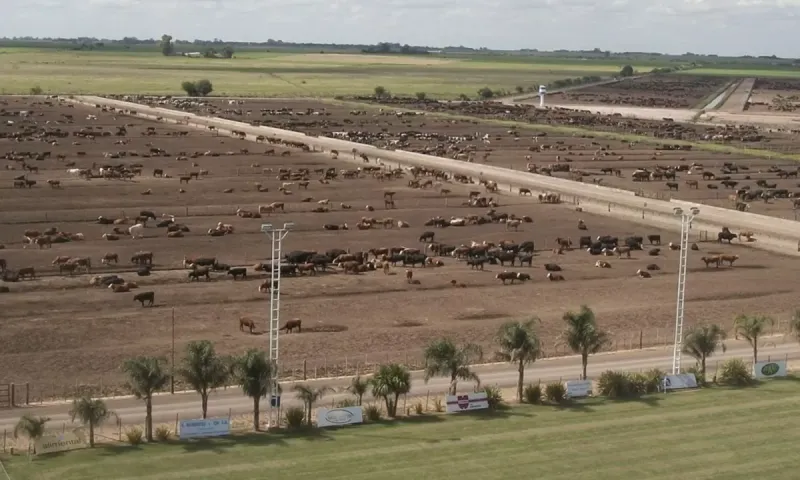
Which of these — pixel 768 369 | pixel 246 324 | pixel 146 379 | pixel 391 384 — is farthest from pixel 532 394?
pixel 246 324

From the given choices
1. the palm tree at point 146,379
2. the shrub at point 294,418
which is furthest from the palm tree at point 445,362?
the palm tree at point 146,379

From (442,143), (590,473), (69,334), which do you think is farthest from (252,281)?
(442,143)

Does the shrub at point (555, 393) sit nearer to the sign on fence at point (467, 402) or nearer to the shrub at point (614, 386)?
the shrub at point (614, 386)

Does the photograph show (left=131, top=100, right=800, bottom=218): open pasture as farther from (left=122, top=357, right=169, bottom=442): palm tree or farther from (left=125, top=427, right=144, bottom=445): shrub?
(left=125, top=427, right=144, bottom=445): shrub

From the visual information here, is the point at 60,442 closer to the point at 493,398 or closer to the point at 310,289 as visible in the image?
the point at 493,398

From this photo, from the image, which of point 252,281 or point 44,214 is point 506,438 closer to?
point 252,281

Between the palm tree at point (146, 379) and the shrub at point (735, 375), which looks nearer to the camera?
the palm tree at point (146, 379)

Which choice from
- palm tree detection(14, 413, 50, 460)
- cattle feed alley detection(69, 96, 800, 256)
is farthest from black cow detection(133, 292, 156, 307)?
cattle feed alley detection(69, 96, 800, 256)
